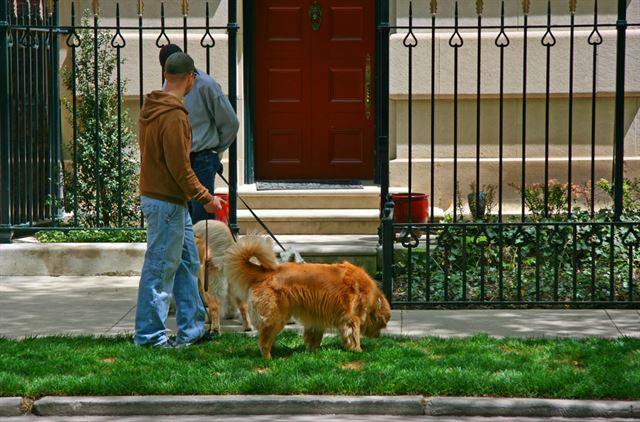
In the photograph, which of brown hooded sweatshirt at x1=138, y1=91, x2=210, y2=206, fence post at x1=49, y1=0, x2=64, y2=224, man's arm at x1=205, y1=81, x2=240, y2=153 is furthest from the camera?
A: fence post at x1=49, y1=0, x2=64, y2=224

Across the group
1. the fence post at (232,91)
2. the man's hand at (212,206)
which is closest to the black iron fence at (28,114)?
the fence post at (232,91)

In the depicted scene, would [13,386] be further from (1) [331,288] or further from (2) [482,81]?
(2) [482,81]

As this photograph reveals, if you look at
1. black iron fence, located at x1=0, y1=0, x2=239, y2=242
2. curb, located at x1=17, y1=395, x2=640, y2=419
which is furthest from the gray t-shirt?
curb, located at x1=17, y1=395, x2=640, y2=419

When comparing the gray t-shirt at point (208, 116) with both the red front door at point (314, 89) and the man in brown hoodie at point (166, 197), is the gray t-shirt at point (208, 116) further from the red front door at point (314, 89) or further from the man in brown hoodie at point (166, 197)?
the red front door at point (314, 89)

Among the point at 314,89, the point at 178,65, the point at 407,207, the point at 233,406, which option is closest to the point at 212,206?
the point at 178,65

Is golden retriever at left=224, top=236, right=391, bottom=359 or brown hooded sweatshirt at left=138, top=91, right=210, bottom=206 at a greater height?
brown hooded sweatshirt at left=138, top=91, right=210, bottom=206

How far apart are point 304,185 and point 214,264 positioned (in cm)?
493

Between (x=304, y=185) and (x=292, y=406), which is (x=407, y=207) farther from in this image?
(x=292, y=406)

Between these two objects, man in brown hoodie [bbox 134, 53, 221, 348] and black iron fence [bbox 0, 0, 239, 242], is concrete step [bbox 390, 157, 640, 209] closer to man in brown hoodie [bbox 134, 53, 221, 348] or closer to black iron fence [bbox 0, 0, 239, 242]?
black iron fence [bbox 0, 0, 239, 242]

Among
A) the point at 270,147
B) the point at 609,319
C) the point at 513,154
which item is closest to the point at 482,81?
the point at 513,154

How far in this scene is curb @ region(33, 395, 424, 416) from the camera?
693cm

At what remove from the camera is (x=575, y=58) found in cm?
1311

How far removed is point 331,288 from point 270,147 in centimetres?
637

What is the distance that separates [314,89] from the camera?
46.1ft
